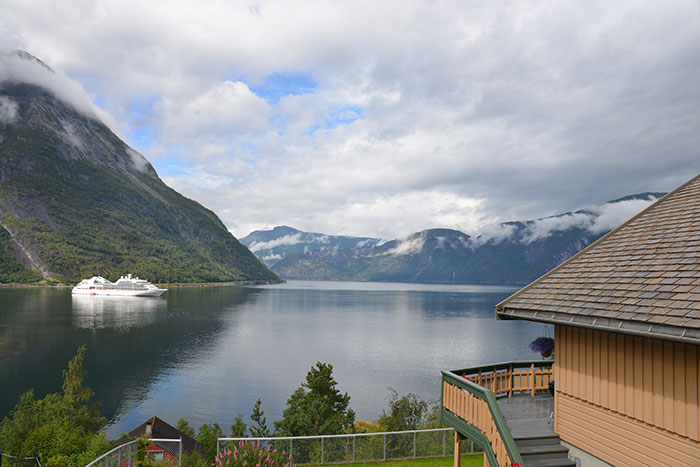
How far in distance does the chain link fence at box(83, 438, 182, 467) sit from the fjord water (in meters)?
11.7

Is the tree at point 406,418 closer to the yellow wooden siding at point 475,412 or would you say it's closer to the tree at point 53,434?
the tree at point 53,434

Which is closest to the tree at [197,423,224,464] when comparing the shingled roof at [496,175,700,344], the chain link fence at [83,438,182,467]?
the chain link fence at [83,438,182,467]

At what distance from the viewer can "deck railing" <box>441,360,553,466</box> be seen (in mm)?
8266

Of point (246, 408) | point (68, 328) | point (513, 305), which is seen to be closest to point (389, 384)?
point (246, 408)

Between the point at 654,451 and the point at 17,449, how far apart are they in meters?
27.2

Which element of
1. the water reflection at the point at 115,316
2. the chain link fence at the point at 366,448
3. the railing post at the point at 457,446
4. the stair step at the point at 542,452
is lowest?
the water reflection at the point at 115,316

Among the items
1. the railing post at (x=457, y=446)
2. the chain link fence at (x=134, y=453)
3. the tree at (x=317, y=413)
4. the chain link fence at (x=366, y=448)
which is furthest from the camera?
the tree at (x=317, y=413)

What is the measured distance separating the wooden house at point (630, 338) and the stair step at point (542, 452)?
0.14 m

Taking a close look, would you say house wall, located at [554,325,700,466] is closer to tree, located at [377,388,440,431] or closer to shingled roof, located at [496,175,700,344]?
shingled roof, located at [496,175,700,344]

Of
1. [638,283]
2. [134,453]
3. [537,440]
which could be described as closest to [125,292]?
[134,453]

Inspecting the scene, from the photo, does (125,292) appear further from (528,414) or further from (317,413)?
(528,414)

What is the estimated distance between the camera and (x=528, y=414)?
11078 millimetres

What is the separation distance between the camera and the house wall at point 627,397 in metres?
6.71

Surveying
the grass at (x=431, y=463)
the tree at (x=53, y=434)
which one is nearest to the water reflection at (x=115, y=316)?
the tree at (x=53, y=434)
